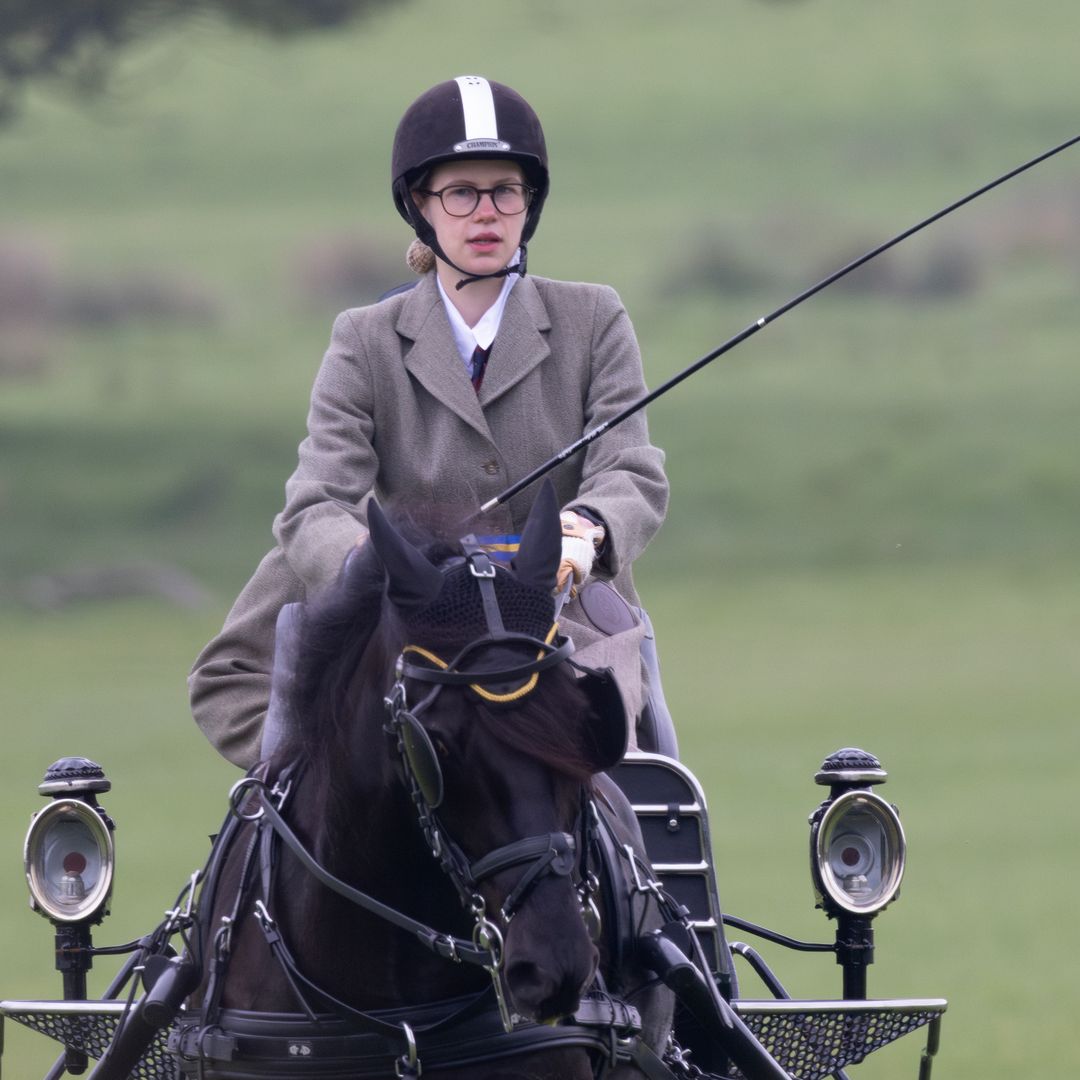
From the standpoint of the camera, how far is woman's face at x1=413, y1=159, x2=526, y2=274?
15.5 ft

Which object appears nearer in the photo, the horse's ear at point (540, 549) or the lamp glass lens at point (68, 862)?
the horse's ear at point (540, 549)

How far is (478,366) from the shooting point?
4.86 m

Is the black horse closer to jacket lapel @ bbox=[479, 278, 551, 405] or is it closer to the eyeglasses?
jacket lapel @ bbox=[479, 278, 551, 405]

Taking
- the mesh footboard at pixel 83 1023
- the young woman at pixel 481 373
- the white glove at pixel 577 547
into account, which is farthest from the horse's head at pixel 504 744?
the mesh footboard at pixel 83 1023

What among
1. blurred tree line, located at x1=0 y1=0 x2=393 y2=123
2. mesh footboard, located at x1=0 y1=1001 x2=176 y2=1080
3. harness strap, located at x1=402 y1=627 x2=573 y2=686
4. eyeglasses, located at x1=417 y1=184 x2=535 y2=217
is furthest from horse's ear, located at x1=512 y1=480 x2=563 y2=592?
blurred tree line, located at x1=0 y1=0 x2=393 y2=123

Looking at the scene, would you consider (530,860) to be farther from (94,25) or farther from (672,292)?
(672,292)

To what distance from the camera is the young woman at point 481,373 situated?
469 cm

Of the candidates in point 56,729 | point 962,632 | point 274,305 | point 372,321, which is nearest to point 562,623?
point 372,321

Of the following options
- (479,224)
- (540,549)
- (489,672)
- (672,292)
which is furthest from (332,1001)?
(672,292)

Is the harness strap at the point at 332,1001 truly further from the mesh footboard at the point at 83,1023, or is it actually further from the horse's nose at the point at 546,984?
the mesh footboard at the point at 83,1023

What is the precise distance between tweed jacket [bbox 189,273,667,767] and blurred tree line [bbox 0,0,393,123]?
2508cm

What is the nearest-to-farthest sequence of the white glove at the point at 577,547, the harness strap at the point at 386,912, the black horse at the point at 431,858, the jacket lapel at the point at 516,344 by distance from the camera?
1. the black horse at the point at 431,858
2. the harness strap at the point at 386,912
3. the white glove at the point at 577,547
4. the jacket lapel at the point at 516,344

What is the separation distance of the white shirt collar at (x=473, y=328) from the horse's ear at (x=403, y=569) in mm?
1321

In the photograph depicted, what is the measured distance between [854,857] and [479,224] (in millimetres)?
1841
